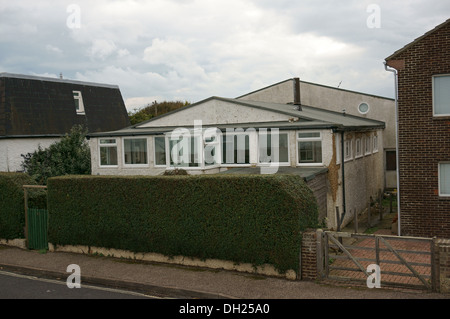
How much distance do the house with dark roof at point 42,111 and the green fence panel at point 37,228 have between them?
10.5 metres

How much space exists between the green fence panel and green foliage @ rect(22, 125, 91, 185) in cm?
907

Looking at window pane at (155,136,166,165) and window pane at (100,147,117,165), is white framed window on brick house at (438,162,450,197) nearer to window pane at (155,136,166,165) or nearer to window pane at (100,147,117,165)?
window pane at (155,136,166,165)

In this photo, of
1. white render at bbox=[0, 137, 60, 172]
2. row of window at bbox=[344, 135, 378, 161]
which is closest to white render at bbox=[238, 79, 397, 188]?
row of window at bbox=[344, 135, 378, 161]

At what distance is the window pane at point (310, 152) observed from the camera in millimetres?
17188

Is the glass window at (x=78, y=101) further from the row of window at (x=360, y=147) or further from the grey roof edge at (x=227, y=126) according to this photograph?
the row of window at (x=360, y=147)

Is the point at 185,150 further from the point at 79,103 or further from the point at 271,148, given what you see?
the point at 79,103

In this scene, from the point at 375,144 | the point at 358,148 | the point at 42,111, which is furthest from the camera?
the point at 42,111

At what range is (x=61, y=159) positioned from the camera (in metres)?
24.5

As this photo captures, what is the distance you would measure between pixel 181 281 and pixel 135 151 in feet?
37.0

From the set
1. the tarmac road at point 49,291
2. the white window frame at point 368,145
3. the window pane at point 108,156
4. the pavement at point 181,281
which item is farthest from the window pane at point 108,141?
the white window frame at point 368,145

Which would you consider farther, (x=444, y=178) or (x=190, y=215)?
(x=444, y=178)

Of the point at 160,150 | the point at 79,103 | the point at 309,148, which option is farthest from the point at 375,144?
the point at 79,103

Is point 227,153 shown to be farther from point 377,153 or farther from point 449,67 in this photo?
point 377,153
